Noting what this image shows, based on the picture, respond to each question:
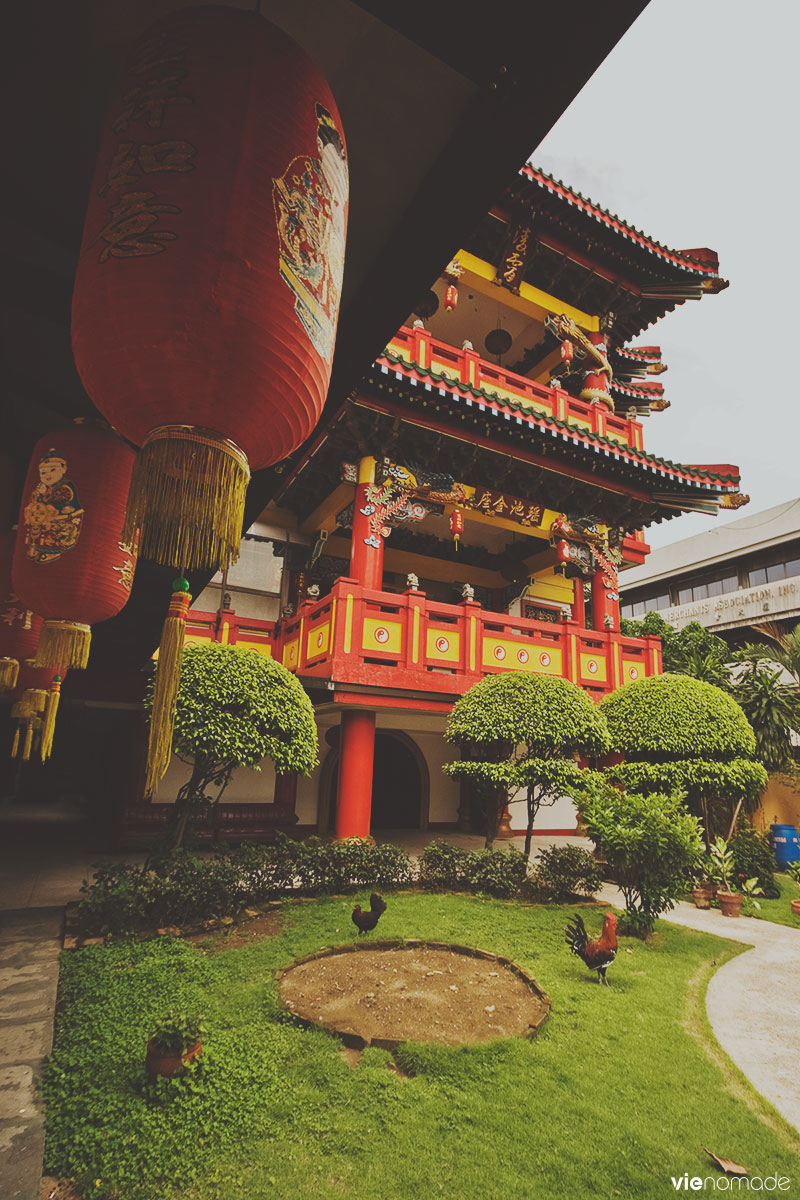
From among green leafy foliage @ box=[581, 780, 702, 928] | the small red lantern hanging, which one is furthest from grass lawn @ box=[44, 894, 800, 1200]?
the small red lantern hanging

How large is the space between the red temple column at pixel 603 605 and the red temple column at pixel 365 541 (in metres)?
4.63

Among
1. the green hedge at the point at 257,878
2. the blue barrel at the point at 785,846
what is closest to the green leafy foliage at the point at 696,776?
the green hedge at the point at 257,878

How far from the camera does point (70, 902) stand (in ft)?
22.5

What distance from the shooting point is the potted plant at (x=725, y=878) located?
819 centimetres

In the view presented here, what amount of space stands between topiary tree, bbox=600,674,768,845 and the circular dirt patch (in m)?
3.97

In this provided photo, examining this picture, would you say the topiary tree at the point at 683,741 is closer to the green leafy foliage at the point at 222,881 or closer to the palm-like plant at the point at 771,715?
the green leafy foliage at the point at 222,881

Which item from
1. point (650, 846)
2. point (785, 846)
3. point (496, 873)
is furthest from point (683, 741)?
point (785, 846)

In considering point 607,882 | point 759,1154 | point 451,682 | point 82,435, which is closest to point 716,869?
point 607,882

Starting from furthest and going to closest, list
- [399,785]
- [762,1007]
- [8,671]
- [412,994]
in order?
[399,785] < [8,671] < [762,1007] < [412,994]

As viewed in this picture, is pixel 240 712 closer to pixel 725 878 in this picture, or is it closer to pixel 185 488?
pixel 185 488

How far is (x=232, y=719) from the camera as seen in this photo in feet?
21.3

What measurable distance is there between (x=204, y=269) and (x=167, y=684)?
156 cm

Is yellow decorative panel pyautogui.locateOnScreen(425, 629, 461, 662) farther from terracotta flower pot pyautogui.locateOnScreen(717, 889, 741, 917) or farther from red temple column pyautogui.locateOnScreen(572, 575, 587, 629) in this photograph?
red temple column pyautogui.locateOnScreen(572, 575, 587, 629)

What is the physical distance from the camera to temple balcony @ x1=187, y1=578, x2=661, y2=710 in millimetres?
9055
